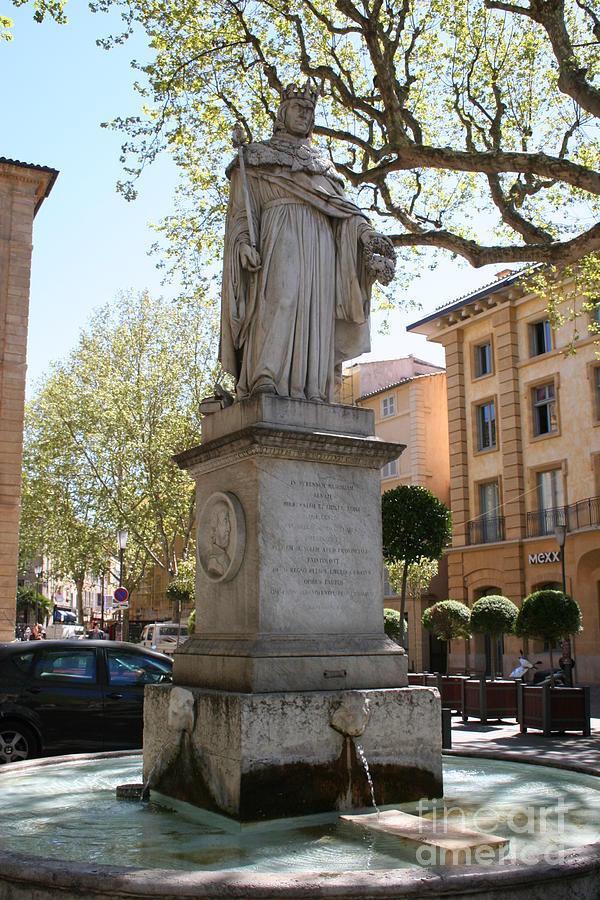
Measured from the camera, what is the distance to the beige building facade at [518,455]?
30531mm

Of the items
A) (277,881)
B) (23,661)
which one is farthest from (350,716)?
(23,661)

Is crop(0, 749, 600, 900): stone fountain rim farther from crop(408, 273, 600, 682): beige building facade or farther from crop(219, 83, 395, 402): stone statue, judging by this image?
crop(408, 273, 600, 682): beige building facade

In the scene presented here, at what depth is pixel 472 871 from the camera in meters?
3.66

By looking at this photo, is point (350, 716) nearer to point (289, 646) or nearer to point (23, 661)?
point (289, 646)

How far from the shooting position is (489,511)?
3556 centimetres

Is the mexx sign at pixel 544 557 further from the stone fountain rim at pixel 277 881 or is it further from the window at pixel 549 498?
the stone fountain rim at pixel 277 881

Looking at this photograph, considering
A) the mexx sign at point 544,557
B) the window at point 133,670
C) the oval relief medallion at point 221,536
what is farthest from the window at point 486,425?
the oval relief medallion at point 221,536

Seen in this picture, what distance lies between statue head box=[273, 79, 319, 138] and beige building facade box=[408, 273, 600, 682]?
23740mm

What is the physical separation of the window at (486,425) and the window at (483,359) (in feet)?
4.60

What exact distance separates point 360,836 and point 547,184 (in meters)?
16.7

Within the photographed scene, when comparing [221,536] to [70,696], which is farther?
[70,696]

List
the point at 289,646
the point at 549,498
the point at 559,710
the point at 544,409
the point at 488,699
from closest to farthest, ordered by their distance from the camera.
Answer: the point at 289,646 → the point at 559,710 → the point at 488,699 → the point at 549,498 → the point at 544,409

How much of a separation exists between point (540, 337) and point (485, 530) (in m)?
7.80

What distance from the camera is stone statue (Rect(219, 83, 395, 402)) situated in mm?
6582
